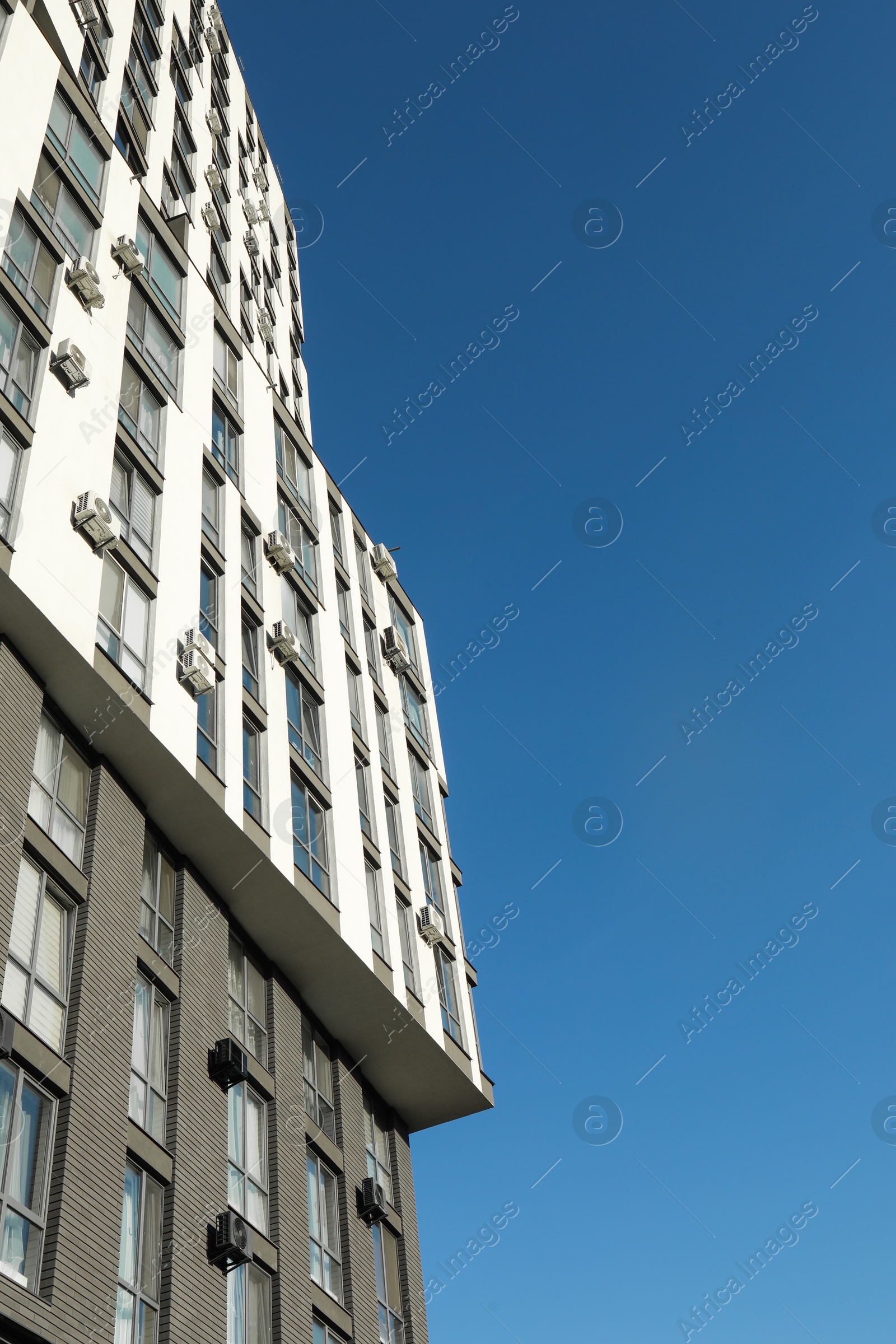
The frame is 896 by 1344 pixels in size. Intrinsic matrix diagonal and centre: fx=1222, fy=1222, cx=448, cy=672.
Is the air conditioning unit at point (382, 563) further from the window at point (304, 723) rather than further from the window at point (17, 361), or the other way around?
the window at point (17, 361)

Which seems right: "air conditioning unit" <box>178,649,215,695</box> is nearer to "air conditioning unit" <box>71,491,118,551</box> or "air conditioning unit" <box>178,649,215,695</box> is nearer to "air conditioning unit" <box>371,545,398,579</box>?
"air conditioning unit" <box>71,491,118,551</box>

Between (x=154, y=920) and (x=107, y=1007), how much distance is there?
2.92 metres

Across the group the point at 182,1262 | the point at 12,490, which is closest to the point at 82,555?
the point at 12,490

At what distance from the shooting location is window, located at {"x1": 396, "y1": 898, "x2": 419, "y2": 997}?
27.4 metres

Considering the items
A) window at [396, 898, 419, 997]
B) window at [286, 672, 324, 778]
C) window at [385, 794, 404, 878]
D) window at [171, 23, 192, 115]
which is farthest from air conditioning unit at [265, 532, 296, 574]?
window at [171, 23, 192, 115]

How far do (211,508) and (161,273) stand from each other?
18.6 feet

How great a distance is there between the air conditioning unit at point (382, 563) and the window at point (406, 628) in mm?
675

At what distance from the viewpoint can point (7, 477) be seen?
61.0 feet

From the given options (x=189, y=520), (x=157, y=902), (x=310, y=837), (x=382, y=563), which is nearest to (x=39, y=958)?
(x=157, y=902)

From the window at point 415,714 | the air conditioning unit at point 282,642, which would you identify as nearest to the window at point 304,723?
the air conditioning unit at point 282,642

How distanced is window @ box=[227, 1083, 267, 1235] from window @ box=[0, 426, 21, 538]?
9.88 m

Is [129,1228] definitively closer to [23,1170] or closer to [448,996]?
[23,1170]

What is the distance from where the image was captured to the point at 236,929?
2327 centimetres

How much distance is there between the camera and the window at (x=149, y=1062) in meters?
17.7
